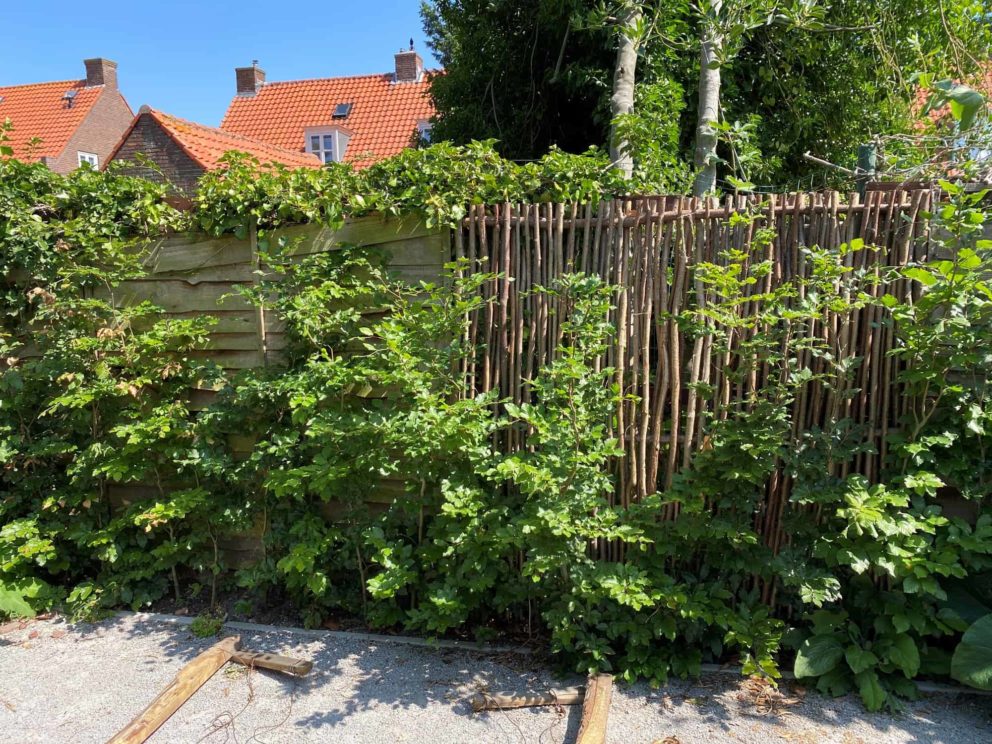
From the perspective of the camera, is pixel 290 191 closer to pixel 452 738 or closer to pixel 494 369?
pixel 494 369

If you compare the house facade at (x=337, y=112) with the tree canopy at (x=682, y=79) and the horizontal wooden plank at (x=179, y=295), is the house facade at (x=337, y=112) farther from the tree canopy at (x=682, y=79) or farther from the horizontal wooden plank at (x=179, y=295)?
the horizontal wooden plank at (x=179, y=295)

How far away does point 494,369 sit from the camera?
3.45 metres

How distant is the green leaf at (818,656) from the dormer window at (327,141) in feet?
57.8

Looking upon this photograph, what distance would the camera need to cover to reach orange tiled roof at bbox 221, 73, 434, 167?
18.9 meters

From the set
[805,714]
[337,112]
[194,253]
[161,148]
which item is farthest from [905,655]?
[337,112]

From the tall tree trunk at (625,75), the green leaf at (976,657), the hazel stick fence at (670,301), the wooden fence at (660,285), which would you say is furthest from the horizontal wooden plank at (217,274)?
the green leaf at (976,657)

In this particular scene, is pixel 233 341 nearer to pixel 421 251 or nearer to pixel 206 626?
pixel 421 251

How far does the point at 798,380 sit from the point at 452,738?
2.01 meters

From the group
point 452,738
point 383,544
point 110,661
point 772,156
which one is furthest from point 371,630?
point 772,156

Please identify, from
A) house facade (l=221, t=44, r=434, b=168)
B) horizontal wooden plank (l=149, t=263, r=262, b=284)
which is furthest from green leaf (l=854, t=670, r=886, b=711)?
house facade (l=221, t=44, r=434, b=168)

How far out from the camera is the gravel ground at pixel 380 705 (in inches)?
105

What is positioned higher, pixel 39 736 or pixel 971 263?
pixel 971 263

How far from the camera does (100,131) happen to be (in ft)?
84.9

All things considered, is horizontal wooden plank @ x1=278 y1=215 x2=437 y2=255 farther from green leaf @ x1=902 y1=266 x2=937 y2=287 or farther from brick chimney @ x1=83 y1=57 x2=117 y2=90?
brick chimney @ x1=83 y1=57 x2=117 y2=90
